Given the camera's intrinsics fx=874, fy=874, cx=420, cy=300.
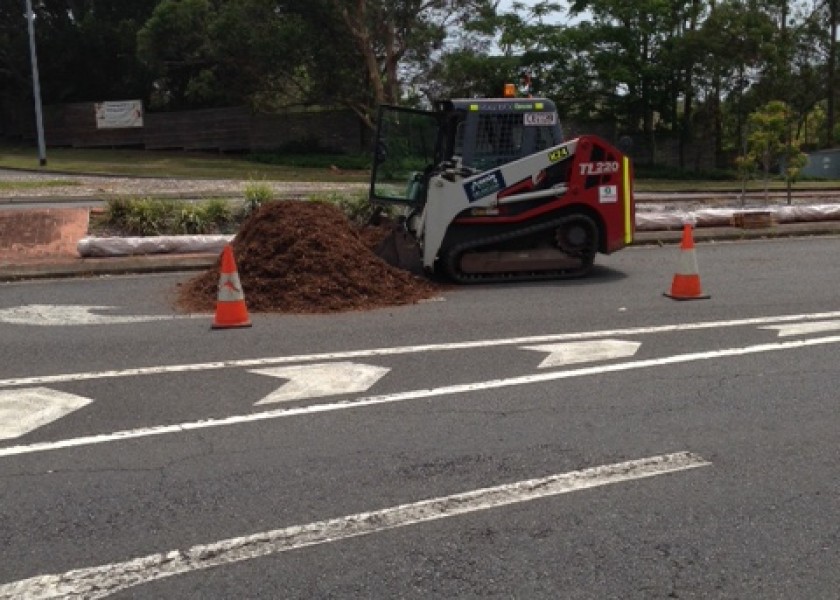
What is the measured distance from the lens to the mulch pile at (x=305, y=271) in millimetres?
9562

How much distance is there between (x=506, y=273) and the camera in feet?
37.2

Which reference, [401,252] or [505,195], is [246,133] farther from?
[505,195]

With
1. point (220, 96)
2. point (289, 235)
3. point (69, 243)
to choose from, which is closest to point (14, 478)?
point (289, 235)

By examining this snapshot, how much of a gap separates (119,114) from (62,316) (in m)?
38.8

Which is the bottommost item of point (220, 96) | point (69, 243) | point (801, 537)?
point (801, 537)

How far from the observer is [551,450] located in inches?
200

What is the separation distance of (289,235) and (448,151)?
247 centimetres

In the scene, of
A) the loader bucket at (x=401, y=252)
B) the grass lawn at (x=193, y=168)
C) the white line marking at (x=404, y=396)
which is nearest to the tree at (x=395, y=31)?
the grass lawn at (x=193, y=168)

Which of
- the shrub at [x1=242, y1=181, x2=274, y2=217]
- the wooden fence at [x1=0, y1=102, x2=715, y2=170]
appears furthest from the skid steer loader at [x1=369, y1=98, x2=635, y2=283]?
the wooden fence at [x1=0, y1=102, x2=715, y2=170]

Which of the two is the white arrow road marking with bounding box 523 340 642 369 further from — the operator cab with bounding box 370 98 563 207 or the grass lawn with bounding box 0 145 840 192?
the grass lawn with bounding box 0 145 840 192

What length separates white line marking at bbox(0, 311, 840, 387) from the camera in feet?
22.1

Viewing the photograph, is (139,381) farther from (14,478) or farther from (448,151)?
(448,151)

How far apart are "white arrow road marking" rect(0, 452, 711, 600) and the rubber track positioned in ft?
20.3

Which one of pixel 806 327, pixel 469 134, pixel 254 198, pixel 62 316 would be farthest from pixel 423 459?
pixel 254 198
